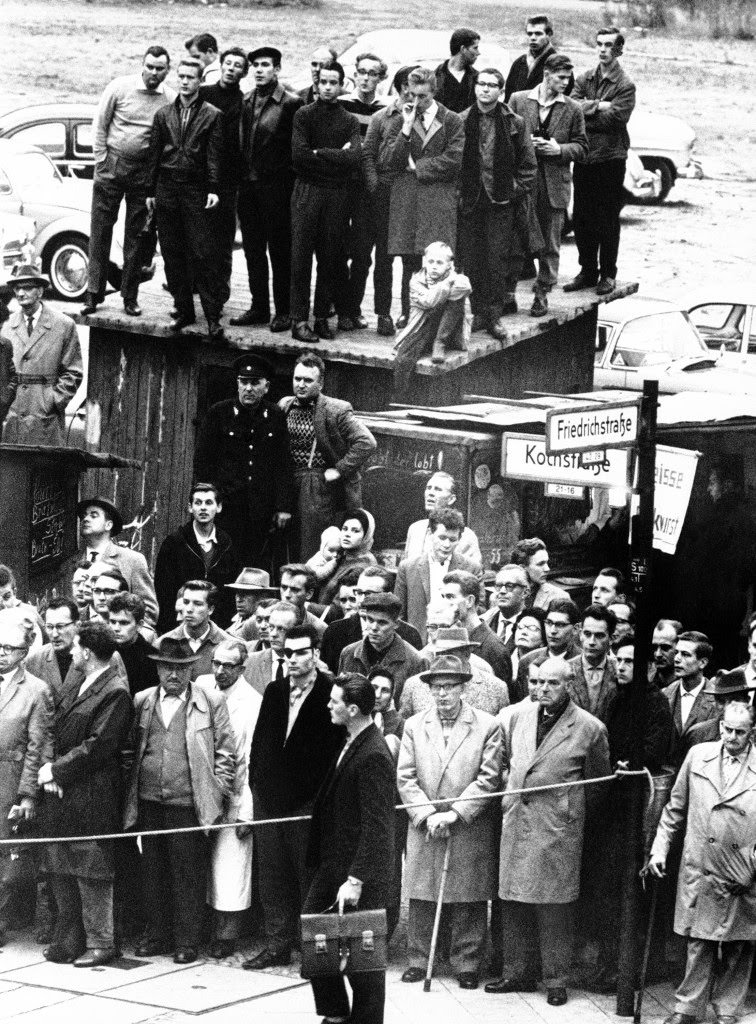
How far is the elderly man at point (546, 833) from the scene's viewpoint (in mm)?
11781

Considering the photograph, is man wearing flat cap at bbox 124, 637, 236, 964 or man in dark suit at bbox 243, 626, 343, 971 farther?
man wearing flat cap at bbox 124, 637, 236, 964

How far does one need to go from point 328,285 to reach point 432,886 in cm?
637

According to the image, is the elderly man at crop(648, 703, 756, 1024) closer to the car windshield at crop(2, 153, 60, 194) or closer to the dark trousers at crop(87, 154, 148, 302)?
the dark trousers at crop(87, 154, 148, 302)

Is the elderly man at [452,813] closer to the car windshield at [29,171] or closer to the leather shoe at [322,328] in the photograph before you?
the leather shoe at [322,328]

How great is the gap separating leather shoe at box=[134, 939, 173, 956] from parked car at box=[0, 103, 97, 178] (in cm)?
1725

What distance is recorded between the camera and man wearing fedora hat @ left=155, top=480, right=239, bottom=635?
14789 millimetres

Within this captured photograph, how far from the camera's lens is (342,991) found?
34.8ft

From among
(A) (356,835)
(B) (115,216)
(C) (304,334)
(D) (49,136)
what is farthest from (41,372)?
(D) (49,136)

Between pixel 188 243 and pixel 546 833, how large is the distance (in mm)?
6832

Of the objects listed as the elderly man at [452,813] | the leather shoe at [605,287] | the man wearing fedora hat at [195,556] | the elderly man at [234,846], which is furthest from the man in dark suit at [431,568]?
the leather shoe at [605,287]

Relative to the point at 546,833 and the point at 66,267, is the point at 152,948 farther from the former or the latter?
the point at 66,267

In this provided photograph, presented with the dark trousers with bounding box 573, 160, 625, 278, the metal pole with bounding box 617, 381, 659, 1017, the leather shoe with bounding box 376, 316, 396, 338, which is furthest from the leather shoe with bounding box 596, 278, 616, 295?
the metal pole with bounding box 617, 381, 659, 1017

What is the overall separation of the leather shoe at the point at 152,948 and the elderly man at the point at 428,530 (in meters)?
3.22

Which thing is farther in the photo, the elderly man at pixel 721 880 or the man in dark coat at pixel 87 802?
the man in dark coat at pixel 87 802
